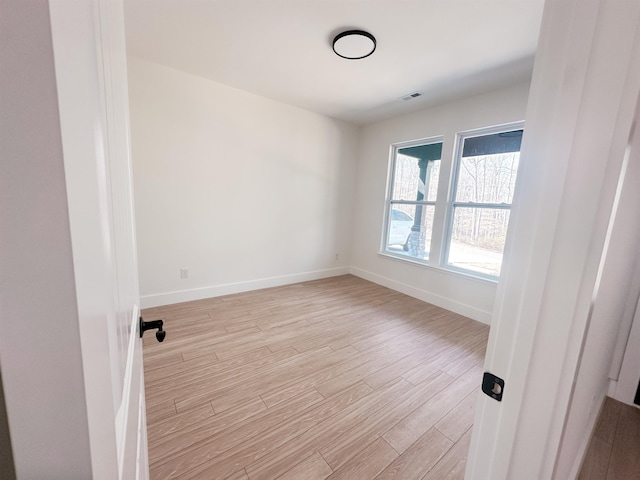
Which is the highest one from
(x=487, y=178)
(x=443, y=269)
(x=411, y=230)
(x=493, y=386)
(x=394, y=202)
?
(x=487, y=178)

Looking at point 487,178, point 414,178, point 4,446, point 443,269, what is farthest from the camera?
point 414,178

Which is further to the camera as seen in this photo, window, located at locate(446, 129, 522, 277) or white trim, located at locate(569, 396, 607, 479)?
window, located at locate(446, 129, 522, 277)

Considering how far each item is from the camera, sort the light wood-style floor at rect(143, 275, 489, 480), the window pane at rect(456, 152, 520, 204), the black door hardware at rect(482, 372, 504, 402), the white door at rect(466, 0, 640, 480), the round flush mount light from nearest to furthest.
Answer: the white door at rect(466, 0, 640, 480)
the black door hardware at rect(482, 372, 504, 402)
the light wood-style floor at rect(143, 275, 489, 480)
the round flush mount light
the window pane at rect(456, 152, 520, 204)

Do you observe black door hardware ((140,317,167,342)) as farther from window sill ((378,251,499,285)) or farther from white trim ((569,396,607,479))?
window sill ((378,251,499,285))

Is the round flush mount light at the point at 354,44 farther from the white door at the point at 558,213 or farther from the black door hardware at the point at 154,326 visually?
the black door hardware at the point at 154,326

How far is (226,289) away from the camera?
3.43m

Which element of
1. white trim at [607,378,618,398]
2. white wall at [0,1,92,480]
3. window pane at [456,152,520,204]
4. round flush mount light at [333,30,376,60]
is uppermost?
round flush mount light at [333,30,376,60]

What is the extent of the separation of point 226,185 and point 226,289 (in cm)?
135

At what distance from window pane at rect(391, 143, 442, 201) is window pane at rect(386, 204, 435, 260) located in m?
0.17

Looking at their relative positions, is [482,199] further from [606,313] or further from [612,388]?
[606,313]

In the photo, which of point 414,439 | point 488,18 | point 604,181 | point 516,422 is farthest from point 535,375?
point 488,18

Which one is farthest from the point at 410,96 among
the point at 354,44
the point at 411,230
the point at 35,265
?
the point at 35,265

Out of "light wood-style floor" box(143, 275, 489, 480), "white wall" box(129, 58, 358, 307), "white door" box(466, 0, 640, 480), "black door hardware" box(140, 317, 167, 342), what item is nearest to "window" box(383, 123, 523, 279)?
"light wood-style floor" box(143, 275, 489, 480)

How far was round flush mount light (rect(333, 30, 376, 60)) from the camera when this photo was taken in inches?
78.5
